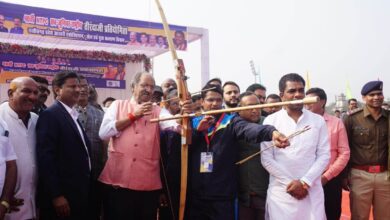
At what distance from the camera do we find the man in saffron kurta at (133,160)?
134 inches

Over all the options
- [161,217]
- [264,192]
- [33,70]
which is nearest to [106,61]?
[33,70]

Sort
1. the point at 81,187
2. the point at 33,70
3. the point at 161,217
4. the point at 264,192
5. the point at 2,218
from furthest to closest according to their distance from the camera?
the point at 33,70 < the point at 161,217 < the point at 264,192 < the point at 81,187 < the point at 2,218

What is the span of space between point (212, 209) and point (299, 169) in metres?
0.83

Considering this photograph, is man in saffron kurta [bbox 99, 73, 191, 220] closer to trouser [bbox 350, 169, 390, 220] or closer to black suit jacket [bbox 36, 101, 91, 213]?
black suit jacket [bbox 36, 101, 91, 213]

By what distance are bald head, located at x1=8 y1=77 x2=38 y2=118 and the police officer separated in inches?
135

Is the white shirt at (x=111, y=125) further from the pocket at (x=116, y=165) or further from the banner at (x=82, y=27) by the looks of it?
the banner at (x=82, y=27)

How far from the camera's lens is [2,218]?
262 centimetres

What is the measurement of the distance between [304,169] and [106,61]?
874 cm

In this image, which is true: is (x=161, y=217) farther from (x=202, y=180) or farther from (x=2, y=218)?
(x=2, y=218)

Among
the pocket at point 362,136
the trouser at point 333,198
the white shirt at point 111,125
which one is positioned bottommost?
the trouser at point 333,198

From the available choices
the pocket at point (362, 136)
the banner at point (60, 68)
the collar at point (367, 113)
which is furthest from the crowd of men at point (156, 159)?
the banner at point (60, 68)

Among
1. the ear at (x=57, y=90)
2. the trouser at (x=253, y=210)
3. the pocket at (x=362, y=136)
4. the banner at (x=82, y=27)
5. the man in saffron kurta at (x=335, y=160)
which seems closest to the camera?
the ear at (x=57, y=90)

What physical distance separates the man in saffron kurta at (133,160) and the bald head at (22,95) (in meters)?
0.72

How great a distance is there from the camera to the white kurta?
A: 3258 millimetres
